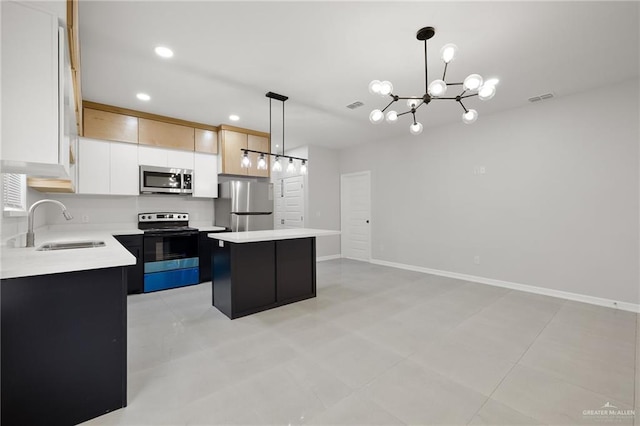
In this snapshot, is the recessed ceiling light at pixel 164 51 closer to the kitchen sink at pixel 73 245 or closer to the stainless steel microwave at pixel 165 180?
the kitchen sink at pixel 73 245

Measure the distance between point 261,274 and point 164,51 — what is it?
8.13ft

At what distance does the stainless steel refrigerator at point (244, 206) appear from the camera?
4664 millimetres

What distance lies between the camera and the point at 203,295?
390 cm

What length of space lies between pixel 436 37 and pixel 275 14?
1.40 m

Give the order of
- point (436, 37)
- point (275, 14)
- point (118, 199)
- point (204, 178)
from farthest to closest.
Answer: point (204, 178) < point (118, 199) < point (436, 37) < point (275, 14)

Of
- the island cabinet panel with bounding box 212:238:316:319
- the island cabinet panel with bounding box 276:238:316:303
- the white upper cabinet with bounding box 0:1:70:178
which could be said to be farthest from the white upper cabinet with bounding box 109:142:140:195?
the white upper cabinet with bounding box 0:1:70:178

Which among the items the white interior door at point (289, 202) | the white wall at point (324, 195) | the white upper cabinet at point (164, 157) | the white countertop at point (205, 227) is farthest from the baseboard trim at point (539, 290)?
the white upper cabinet at point (164, 157)

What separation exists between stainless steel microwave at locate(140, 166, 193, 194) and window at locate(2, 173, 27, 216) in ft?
5.21

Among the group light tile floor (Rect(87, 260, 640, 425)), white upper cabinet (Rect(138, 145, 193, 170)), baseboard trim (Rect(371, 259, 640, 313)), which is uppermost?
white upper cabinet (Rect(138, 145, 193, 170))

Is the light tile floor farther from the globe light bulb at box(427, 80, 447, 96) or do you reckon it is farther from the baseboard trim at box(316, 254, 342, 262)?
the baseboard trim at box(316, 254, 342, 262)

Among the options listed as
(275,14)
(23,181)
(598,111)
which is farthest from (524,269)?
(23,181)

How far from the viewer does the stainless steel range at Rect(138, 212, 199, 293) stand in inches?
160

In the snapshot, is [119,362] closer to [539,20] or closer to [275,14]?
[275,14]

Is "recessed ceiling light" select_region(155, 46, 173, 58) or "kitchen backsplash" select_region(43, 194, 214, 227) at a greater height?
"recessed ceiling light" select_region(155, 46, 173, 58)
